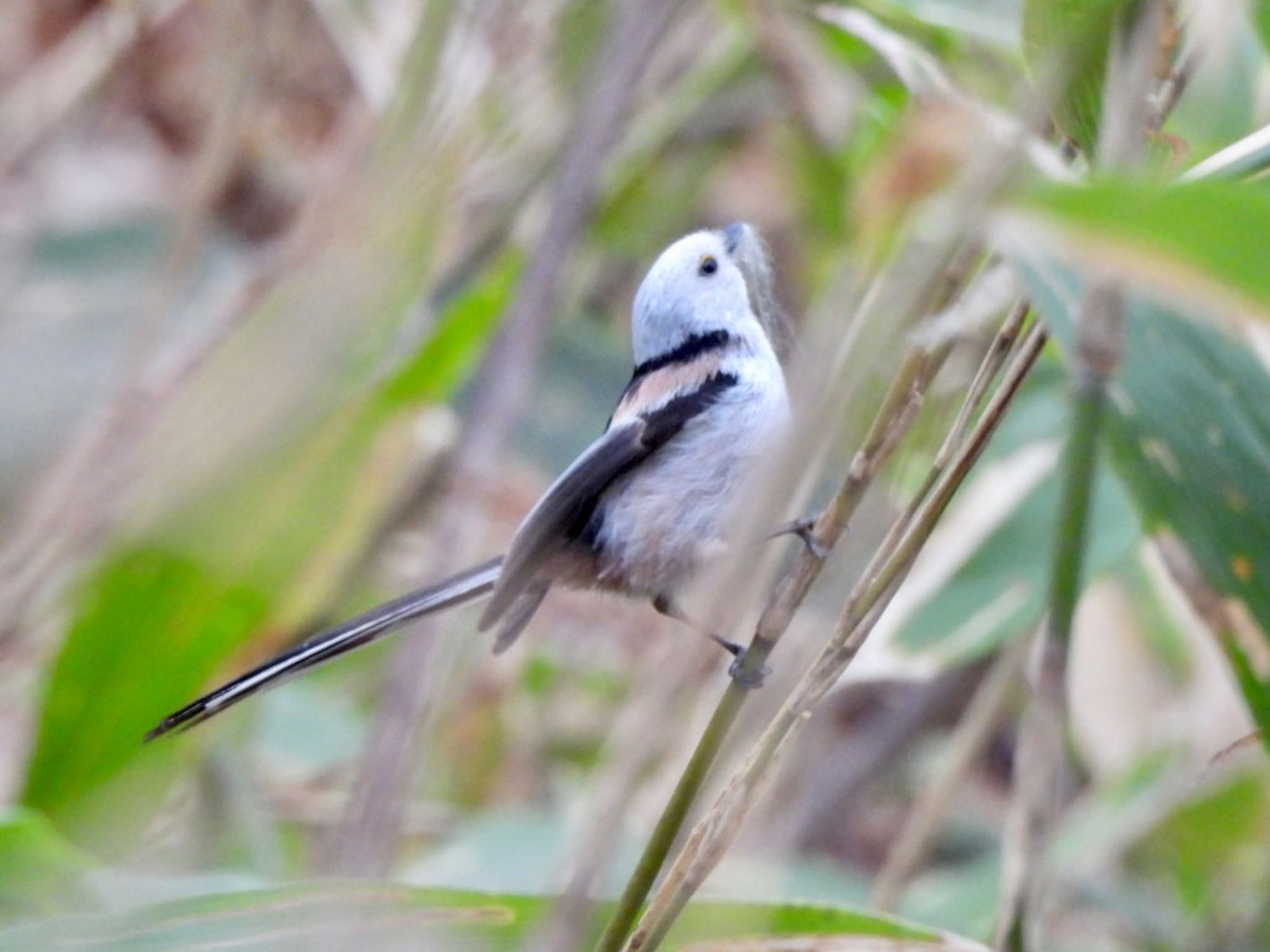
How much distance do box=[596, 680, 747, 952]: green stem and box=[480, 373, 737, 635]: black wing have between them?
0.21 m

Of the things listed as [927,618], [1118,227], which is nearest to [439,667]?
[1118,227]

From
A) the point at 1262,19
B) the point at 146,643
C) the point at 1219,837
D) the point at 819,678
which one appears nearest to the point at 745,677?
the point at 819,678

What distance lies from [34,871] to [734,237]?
2.17 feet

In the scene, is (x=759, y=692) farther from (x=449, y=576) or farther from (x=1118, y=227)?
(x=449, y=576)

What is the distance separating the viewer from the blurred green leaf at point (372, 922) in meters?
0.79

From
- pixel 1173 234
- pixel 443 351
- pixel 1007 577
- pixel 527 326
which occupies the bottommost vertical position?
pixel 1173 234

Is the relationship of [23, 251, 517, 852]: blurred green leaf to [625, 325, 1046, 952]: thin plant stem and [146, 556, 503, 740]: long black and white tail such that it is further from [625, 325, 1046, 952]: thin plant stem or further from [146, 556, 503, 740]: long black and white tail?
[625, 325, 1046, 952]: thin plant stem

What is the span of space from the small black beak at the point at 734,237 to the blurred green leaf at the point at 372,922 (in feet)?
1.54

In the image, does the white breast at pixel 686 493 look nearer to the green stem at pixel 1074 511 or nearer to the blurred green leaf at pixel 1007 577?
the green stem at pixel 1074 511

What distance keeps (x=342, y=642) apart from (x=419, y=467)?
1.02 m

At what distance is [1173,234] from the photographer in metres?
0.49

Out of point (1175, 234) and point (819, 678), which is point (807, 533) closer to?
point (819, 678)

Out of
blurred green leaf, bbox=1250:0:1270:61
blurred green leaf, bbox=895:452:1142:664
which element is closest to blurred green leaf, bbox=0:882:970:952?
blurred green leaf, bbox=1250:0:1270:61

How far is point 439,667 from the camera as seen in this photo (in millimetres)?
1037
